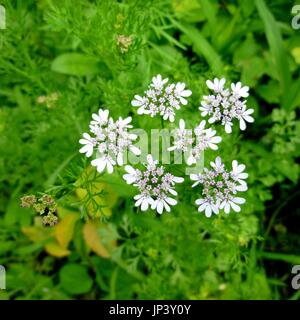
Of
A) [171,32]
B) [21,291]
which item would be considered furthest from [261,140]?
[21,291]

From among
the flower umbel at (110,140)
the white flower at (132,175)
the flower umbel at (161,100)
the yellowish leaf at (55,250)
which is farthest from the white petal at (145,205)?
the yellowish leaf at (55,250)

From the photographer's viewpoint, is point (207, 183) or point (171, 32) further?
point (171, 32)

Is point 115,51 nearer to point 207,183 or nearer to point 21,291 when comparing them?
point 207,183

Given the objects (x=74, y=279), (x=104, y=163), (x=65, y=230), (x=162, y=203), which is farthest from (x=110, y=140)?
(x=74, y=279)

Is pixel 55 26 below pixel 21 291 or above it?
above

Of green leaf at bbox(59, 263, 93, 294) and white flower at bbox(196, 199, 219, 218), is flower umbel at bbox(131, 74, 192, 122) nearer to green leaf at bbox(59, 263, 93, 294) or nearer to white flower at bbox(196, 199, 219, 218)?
white flower at bbox(196, 199, 219, 218)

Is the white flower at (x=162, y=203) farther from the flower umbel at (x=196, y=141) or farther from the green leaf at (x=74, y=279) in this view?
the green leaf at (x=74, y=279)

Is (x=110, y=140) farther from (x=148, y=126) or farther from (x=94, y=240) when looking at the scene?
(x=94, y=240)

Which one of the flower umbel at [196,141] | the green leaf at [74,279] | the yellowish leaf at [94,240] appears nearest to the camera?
the flower umbel at [196,141]
